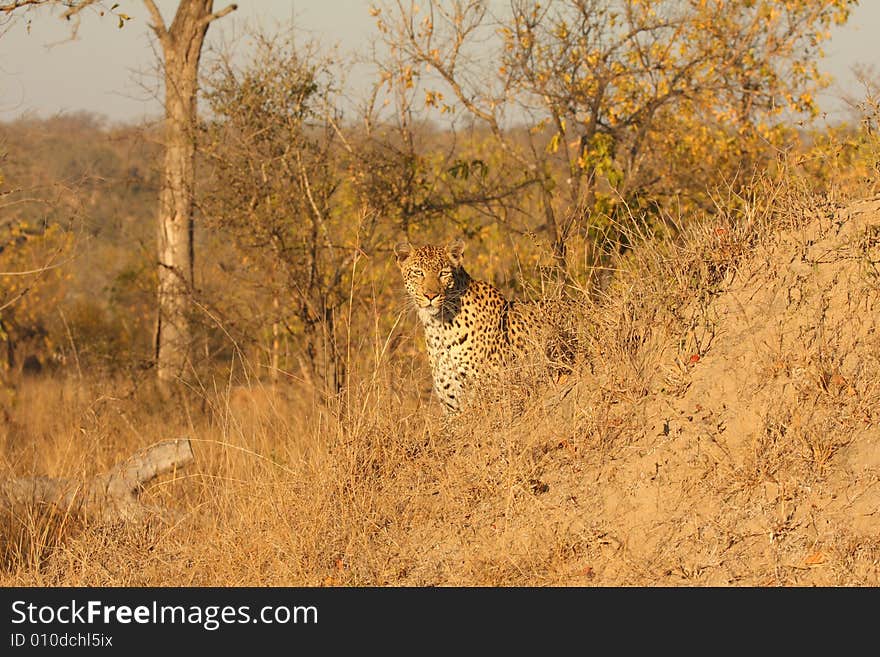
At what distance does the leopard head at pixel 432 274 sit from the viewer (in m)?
7.75

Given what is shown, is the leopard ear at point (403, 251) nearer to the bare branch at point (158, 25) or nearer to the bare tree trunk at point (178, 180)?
the bare tree trunk at point (178, 180)

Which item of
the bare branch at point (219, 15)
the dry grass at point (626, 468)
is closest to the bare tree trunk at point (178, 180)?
the bare branch at point (219, 15)

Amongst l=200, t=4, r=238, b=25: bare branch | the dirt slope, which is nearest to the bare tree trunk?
l=200, t=4, r=238, b=25: bare branch

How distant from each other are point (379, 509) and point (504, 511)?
2.38 feet

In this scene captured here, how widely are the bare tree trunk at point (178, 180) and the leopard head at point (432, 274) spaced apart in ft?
11.4

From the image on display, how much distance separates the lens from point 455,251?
7.93 meters

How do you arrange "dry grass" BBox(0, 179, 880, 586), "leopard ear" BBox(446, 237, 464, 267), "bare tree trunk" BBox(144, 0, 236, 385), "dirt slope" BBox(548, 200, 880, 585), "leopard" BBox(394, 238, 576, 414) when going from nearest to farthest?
"dirt slope" BBox(548, 200, 880, 585) → "dry grass" BBox(0, 179, 880, 586) → "leopard" BBox(394, 238, 576, 414) → "leopard ear" BBox(446, 237, 464, 267) → "bare tree trunk" BBox(144, 0, 236, 385)

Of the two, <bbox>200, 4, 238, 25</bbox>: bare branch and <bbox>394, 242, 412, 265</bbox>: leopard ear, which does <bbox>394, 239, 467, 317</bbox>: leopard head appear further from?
<bbox>200, 4, 238, 25</bbox>: bare branch

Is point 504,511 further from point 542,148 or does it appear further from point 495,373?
point 542,148

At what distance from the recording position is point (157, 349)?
12000 millimetres

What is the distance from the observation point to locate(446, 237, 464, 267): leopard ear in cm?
786

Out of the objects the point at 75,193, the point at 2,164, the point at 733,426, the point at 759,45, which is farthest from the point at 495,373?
the point at 759,45

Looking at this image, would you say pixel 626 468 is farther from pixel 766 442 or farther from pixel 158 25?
pixel 158 25

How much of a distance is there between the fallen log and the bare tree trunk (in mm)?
3584
